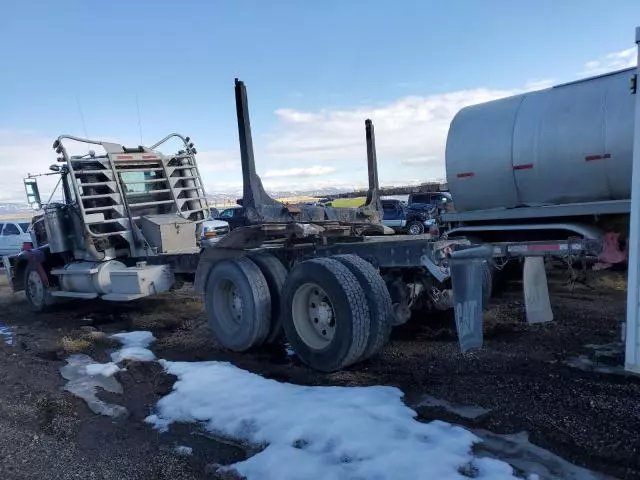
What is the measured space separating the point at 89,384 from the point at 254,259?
2270 millimetres

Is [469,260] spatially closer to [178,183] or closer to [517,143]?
[517,143]

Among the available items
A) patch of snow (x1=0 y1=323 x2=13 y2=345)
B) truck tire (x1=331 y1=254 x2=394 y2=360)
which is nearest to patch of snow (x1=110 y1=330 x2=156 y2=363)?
patch of snow (x1=0 y1=323 x2=13 y2=345)

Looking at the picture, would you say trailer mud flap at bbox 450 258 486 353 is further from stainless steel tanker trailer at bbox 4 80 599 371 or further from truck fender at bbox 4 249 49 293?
truck fender at bbox 4 249 49 293

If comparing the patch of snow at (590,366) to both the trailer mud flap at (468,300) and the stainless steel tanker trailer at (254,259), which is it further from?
the trailer mud flap at (468,300)

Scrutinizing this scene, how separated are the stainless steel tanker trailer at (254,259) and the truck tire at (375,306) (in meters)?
0.01

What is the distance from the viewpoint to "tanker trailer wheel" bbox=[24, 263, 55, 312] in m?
10.1

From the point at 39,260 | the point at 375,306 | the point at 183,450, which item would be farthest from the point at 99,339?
the point at 375,306

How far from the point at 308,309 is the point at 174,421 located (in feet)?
6.18

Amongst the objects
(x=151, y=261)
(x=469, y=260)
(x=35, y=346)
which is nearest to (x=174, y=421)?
(x=469, y=260)

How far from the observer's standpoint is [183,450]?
3.84m

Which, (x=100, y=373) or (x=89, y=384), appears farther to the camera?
(x=100, y=373)

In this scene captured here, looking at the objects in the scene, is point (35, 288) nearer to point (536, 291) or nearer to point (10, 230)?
point (536, 291)

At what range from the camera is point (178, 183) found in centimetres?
1032

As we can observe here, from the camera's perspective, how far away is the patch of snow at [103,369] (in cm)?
584
